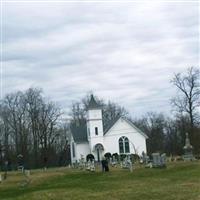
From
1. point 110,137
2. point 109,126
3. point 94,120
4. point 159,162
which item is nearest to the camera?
point 159,162

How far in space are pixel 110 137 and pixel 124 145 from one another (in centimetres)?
247

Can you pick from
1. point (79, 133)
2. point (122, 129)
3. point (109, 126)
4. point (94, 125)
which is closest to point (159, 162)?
point (122, 129)

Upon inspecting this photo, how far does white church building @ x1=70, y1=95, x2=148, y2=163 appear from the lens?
81.8 metres

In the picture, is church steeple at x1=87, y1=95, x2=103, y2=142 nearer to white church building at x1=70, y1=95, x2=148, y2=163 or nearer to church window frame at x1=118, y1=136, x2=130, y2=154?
white church building at x1=70, y1=95, x2=148, y2=163

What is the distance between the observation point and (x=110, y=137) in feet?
270

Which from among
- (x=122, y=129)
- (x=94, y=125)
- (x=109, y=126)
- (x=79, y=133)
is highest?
(x=94, y=125)

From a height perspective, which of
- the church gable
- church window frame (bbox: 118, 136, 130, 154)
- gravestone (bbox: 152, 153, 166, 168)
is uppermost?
the church gable

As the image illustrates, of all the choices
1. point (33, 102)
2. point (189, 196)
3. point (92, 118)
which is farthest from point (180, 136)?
point (189, 196)

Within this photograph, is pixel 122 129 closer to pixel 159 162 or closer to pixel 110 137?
pixel 110 137

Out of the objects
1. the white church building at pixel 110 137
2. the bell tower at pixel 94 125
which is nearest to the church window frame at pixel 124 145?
the white church building at pixel 110 137

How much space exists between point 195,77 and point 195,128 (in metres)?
10.2

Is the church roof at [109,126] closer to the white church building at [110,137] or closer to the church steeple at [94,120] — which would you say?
the white church building at [110,137]

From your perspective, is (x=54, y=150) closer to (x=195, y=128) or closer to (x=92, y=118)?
(x=92, y=118)

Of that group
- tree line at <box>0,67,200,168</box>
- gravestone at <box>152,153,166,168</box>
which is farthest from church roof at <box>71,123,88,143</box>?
gravestone at <box>152,153,166,168</box>
